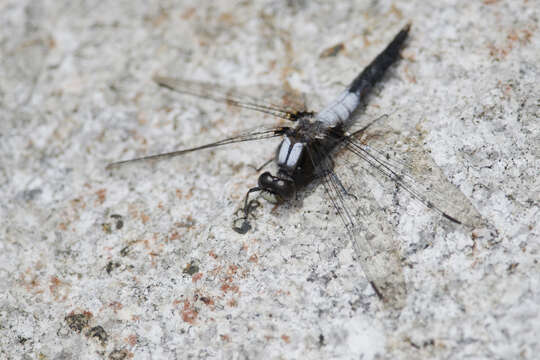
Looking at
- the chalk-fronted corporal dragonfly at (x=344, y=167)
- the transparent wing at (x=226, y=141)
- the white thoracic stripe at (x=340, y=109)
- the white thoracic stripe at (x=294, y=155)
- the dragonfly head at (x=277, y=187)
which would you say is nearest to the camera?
the chalk-fronted corporal dragonfly at (x=344, y=167)

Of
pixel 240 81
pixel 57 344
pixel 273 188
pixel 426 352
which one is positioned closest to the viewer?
pixel 426 352

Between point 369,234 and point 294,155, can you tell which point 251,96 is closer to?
point 294,155

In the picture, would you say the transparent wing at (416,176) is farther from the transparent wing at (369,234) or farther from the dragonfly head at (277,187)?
the dragonfly head at (277,187)

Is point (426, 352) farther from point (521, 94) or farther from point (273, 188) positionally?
point (521, 94)

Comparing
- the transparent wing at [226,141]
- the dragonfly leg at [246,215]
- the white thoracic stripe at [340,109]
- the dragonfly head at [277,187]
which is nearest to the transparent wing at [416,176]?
the white thoracic stripe at [340,109]

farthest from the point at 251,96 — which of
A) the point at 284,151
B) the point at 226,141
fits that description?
the point at 284,151

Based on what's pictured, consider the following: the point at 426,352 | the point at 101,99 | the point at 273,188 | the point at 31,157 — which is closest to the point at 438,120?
the point at 273,188
